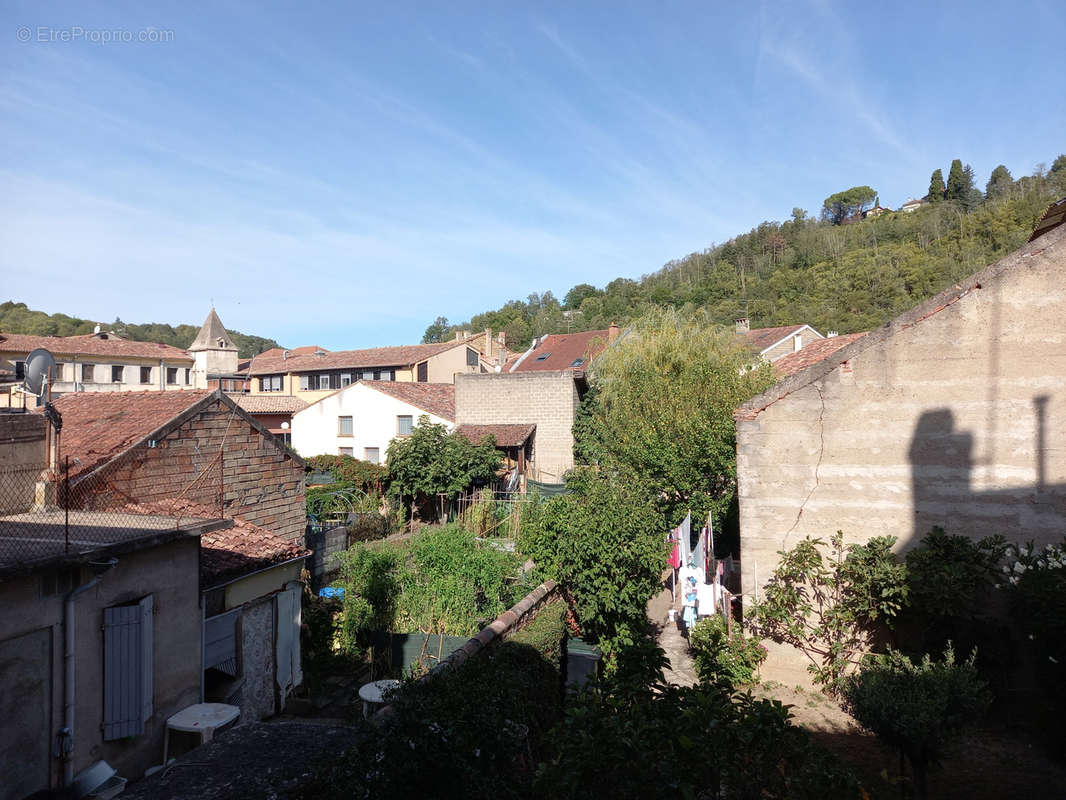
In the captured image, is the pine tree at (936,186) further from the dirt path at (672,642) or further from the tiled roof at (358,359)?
the dirt path at (672,642)

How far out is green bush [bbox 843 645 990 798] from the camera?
570 centimetres

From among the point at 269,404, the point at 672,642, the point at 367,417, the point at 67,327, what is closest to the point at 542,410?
the point at 367,417

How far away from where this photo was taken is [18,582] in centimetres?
568

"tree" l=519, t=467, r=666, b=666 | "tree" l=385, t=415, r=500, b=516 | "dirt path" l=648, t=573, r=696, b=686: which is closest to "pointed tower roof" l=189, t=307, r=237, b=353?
"tree" l=385, t=415, r=500, b=516

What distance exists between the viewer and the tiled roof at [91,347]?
130ft

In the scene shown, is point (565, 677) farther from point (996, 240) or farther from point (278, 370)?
point (996, 240)

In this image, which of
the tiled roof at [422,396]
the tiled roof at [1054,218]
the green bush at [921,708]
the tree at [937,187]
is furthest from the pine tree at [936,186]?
the green bush at [921,708]

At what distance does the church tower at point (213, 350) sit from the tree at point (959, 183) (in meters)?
84.4

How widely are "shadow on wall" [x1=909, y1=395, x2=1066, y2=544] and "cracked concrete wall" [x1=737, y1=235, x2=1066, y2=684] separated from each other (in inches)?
0.5

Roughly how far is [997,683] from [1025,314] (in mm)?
4551

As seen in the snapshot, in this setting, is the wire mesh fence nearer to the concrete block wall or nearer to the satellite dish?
the satellite dish

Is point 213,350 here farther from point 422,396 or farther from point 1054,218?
point 1054,218

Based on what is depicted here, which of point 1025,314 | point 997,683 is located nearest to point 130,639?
point 997,683

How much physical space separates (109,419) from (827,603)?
41.3 ft
